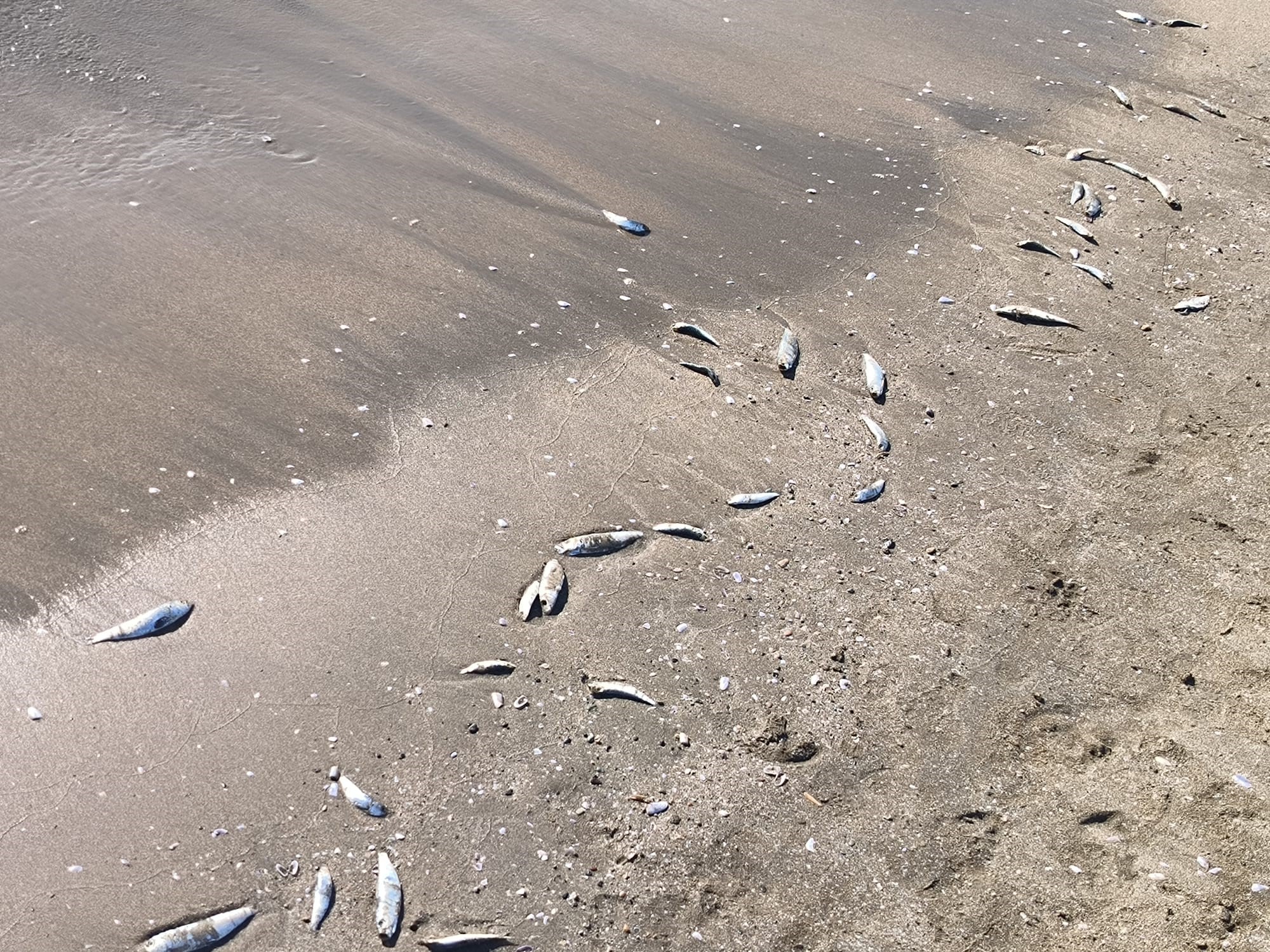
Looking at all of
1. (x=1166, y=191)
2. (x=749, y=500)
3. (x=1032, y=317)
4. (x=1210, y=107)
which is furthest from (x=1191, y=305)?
(x=749, y=500)

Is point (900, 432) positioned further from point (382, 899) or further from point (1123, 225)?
point (382, 899)

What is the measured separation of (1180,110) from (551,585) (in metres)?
7.86

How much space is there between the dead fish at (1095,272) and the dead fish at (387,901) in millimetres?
6346

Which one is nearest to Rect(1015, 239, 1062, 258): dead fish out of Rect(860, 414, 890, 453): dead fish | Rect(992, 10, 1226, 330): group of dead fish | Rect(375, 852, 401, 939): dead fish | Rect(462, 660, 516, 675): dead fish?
Rect(992, 10, 1226, 330): group of dead fish

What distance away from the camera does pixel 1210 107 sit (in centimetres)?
1006

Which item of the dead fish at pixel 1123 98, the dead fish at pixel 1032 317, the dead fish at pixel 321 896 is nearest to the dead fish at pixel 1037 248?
the dead fish at pixel 1032 317

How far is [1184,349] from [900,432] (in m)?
Answer: 2.34

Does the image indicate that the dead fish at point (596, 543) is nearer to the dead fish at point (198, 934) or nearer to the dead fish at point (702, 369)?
the dead fish at point (702, 369)

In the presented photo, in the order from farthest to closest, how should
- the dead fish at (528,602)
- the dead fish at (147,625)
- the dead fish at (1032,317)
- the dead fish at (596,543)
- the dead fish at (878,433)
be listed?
the dead fish at (1032,317) < the dead fish at (878,433) < the dead fish at (596,543) < the dead fish at (528,602) < the dead fish at (147,625)

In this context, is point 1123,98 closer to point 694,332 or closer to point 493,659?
point 694,332

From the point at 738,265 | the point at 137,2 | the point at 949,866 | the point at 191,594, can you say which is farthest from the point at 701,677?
the point at 137,2

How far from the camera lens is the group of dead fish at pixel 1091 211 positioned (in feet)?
25.0

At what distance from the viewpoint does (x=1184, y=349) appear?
756 cm

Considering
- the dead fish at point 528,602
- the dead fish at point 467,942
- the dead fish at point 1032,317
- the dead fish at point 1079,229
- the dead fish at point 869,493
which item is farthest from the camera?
the dead fish at point 1079,229
